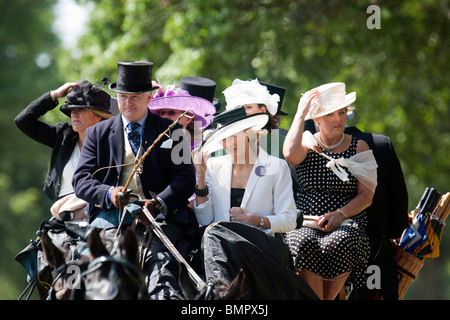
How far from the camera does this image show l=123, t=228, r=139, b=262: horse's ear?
368cm

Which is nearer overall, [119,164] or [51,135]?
[119,164]

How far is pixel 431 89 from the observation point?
44.4 feet

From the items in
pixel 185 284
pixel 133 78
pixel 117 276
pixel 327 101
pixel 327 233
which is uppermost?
pixel 133 78

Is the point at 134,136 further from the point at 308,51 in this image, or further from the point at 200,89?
the point at 308,51

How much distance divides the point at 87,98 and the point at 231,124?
138 centimetres

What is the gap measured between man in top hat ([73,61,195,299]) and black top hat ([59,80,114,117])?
70cm

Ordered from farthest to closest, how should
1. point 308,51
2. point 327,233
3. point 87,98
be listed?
point 308,51 → point 87,98 → point 327,233

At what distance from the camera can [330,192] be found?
18.3 ft

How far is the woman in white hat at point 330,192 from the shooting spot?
208 inches

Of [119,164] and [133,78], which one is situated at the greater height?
[133,78]

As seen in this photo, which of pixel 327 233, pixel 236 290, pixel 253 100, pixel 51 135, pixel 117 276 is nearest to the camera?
pixel 117 276

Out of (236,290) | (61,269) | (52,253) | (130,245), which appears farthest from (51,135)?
(236,290)
